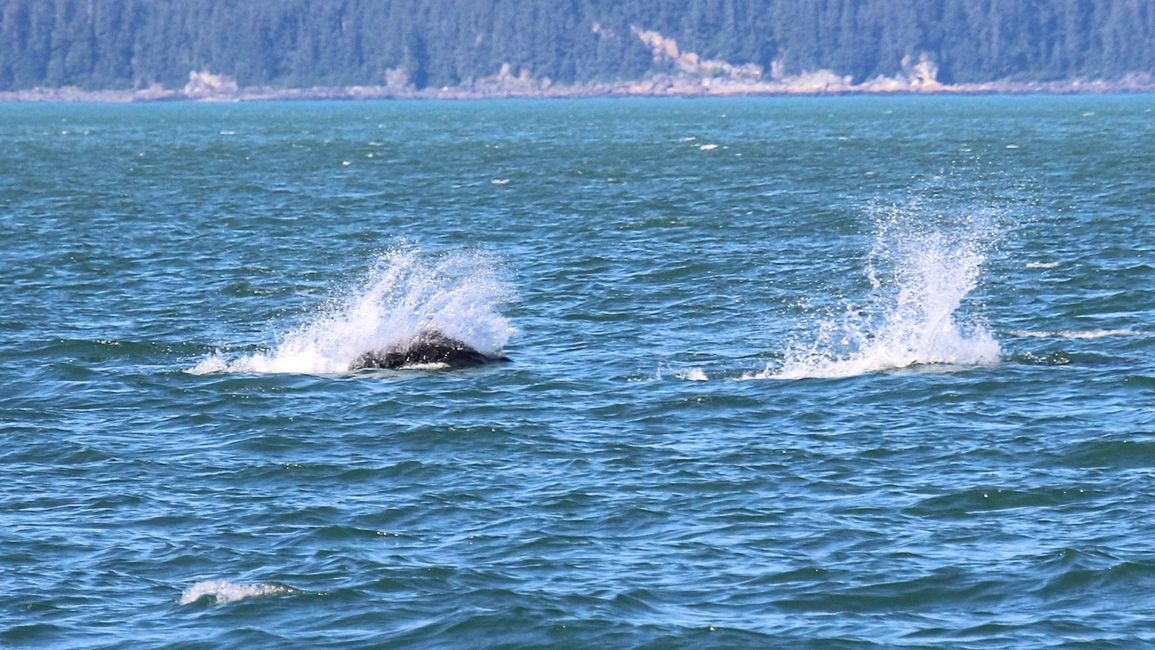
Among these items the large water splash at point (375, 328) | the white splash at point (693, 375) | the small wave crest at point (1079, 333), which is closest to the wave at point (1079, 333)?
the small wave crest at point (1079, 333)

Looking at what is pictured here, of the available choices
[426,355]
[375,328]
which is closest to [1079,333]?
[426,355]

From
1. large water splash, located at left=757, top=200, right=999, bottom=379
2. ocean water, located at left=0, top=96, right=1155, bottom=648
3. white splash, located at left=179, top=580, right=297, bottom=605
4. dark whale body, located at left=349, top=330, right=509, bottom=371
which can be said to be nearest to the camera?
ocean water, located at left=0, top=96, right=1155, bottom=648

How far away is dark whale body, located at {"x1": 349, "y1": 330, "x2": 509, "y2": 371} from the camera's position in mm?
24812

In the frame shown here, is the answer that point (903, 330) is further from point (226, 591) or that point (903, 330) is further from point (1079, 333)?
point (226, 591)

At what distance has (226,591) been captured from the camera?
47.7 ft

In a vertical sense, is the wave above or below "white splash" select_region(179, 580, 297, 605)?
below

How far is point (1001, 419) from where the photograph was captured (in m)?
20.5

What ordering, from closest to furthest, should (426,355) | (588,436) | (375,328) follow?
(588,436) < (426,355) < (375,328)

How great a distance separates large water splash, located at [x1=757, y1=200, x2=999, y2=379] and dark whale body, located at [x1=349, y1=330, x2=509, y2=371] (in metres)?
4.13

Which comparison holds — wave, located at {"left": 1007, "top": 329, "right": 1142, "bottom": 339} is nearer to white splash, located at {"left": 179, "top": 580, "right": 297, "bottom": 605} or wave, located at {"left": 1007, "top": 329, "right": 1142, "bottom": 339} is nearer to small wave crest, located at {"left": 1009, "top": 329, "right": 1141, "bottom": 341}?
small wave crest, located at {"left": 1009, "top": 329, "right": 1141, "bottom": 341}

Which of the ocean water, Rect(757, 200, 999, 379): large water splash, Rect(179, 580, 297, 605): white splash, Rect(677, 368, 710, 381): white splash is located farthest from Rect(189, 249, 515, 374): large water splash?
Rect(179, 580, 297, 605): white splash

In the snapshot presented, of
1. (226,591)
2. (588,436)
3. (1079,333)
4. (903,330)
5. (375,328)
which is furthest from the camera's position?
(1079,333)

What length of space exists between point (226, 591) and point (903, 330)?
1332cm

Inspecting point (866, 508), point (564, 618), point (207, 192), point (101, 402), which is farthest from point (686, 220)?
point (564, 618)
